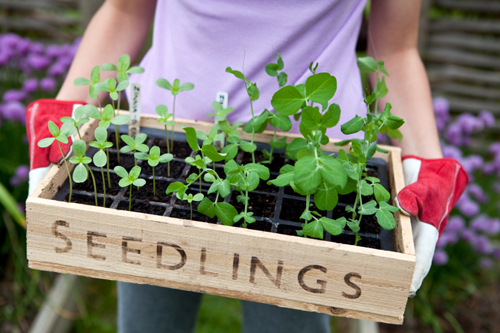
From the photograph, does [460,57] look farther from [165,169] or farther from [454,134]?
[165,169]

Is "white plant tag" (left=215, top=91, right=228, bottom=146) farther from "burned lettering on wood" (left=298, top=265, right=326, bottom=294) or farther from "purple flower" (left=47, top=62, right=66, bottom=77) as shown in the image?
"purple flower" (left=47, top=62, right=66, bottom=77)

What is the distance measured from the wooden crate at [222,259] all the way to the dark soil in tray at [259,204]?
12 centimetres

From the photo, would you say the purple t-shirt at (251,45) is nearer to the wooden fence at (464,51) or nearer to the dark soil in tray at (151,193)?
the dark soil in tray at (151,193)

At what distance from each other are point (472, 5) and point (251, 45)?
2.65m

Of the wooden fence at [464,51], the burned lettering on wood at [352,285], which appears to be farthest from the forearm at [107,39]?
the wooden fence at [464,51]

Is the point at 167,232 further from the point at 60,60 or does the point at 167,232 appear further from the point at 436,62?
the point at 436,62

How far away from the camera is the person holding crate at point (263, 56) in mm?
976

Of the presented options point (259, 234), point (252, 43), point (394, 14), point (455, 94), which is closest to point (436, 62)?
point (455, 94)

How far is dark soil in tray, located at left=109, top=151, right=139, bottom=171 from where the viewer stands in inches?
37.4

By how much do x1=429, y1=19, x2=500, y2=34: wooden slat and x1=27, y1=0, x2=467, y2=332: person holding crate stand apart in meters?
2.36

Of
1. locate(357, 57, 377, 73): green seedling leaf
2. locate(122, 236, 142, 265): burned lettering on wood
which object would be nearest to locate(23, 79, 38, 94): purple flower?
locate(122, 236, 142, 265): burned lettering on wood

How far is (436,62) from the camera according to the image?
10.8 ft

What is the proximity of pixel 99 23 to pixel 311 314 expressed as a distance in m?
0.91

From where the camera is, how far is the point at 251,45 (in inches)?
39.6
